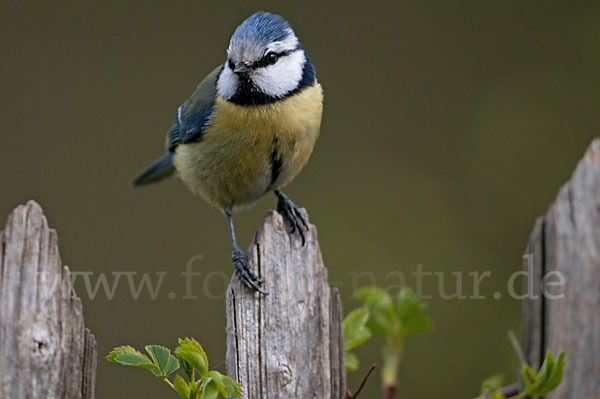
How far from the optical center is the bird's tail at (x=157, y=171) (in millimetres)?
2920

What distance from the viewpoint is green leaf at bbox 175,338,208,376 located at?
50.3 inches

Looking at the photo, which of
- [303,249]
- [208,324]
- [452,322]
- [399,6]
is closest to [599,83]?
[399,6]

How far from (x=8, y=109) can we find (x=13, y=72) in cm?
18

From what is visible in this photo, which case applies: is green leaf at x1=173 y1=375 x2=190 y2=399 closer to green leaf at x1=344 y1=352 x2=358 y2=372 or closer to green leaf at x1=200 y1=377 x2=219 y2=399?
green leaf at x1=200 y1=377 x2=219 y2=399

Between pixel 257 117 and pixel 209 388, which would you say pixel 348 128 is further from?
pixel 209 388

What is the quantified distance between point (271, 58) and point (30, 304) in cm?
111

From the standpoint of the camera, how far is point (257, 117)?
220cm

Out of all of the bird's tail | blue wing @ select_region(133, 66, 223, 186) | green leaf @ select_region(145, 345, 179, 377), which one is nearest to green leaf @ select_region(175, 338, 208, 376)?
green leaf @ select_region(145, 345, 179, 377)

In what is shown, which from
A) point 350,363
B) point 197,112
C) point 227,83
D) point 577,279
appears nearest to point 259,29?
point 227,83

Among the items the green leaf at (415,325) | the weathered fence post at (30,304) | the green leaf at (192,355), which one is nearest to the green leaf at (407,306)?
the green leaf at (415,325)

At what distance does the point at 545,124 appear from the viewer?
3.61 meters

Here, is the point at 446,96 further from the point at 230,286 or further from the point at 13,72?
the point at 230,286

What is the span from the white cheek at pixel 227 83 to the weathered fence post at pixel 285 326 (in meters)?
0.77

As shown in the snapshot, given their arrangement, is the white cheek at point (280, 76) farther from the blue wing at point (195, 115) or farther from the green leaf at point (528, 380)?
the green leaf at point (528, 380)
